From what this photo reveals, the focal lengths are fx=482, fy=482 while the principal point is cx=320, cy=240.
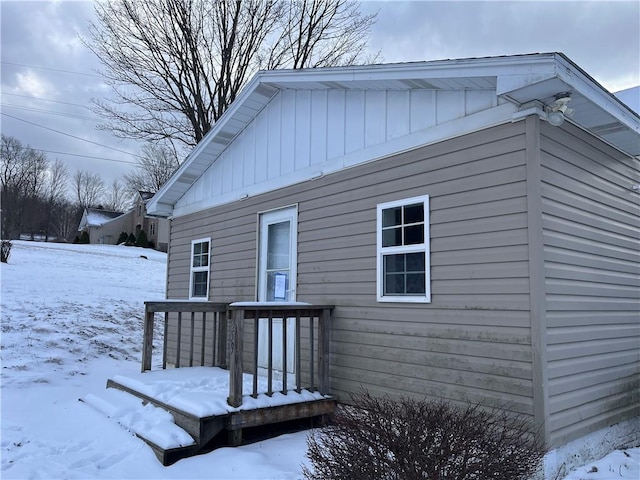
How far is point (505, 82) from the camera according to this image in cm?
386

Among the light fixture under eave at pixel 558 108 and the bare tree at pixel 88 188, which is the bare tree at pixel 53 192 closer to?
the bare tree at pixel 88 188

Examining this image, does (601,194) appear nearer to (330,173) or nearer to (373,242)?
(373,242)

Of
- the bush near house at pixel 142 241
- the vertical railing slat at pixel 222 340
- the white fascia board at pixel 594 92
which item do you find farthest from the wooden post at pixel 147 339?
the bush near house at pixel 142 241

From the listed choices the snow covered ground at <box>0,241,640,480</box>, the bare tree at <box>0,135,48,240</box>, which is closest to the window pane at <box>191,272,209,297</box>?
the snow covered ground at <box>0,241,640,480</box>

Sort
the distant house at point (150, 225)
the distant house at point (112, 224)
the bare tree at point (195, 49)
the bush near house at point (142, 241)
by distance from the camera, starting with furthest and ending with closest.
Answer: the distant house at point (112, 224), the distant house at point (150, 225), the bush near house at point (142, 241), the bare tree at point (195, 49)

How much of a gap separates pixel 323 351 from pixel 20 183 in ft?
165

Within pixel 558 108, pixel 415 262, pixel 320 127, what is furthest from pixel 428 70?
pixel 320 127

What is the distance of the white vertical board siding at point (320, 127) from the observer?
4.80 meters

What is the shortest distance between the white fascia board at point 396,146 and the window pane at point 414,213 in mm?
607

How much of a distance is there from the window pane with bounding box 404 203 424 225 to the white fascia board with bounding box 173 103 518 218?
61 cm

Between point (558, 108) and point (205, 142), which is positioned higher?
point (205, 142)

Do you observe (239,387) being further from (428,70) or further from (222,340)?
(428,70)

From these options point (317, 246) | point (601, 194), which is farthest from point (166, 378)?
point (601, 194)

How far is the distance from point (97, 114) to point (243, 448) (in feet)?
50.1
